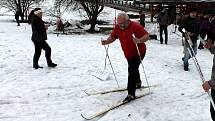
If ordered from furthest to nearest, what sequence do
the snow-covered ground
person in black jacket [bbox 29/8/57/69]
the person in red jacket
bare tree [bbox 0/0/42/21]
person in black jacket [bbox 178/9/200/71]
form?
bare tree [bbox 0/0/42/21]
person in black jacket [bbox 178/9/200/71]
person in black jacket [bbox 29/8/57/69]
the person in red jacket
the snow-covered ground

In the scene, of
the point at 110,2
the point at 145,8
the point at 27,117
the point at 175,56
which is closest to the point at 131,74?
the point at 27,117

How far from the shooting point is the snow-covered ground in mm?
6902

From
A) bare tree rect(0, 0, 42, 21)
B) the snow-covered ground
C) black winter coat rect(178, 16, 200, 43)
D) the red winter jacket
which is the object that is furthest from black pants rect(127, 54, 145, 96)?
bare tree rect(0, 0, 42, 21)

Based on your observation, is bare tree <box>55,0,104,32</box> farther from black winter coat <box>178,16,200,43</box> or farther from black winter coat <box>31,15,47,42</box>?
black winter coat <box>31,15,47,42</box>

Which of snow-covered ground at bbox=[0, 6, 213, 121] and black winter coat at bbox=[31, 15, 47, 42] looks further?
black winter coat at bbox=[31, 15, 47, 42]

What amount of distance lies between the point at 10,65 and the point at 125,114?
18.5 feet

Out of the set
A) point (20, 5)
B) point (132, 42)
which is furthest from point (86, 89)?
point (20, 5)

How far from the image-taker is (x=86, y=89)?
28.4 ft

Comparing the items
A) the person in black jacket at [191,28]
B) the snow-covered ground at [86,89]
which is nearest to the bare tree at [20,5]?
the snow-covered ground at [86,89]

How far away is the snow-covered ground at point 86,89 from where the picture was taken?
6.90 m

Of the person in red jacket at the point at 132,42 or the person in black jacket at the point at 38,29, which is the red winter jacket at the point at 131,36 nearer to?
the person in red jacket at the point at 132,42

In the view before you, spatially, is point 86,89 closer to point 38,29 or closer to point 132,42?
point 132,42

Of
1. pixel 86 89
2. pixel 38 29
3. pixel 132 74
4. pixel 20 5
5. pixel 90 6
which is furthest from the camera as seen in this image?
pixel 20 5

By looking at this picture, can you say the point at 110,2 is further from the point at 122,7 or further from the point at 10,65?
the point at 10,65
